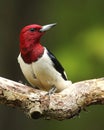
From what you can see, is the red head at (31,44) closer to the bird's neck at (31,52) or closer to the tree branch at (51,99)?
the bird's neck at (31,52)

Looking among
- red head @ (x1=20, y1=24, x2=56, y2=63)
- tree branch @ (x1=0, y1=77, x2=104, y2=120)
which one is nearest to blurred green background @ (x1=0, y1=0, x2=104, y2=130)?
red head @ (x1=20, y1=24, x2=56, y2=63)

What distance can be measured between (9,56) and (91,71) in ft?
4.44

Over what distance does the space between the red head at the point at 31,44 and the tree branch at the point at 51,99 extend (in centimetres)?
45

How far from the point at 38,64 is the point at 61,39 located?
4.84 metres

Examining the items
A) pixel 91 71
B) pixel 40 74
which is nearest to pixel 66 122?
pixel 91 71

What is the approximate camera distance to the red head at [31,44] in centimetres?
832

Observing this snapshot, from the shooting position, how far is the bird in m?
8.30

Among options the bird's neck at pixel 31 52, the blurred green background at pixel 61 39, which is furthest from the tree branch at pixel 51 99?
the blurred green background at pixel 61 39

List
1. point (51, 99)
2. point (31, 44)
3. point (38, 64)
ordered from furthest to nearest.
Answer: point (31, 44)
point (38, 64)
point (51, 99)

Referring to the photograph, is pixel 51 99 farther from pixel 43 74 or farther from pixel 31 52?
pixel 31 52

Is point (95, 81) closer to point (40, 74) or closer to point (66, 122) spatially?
point (40, 74)

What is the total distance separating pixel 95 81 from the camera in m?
8.10

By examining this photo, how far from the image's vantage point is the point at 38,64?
828cm

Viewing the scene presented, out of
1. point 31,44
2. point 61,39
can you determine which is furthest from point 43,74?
point 61,39
